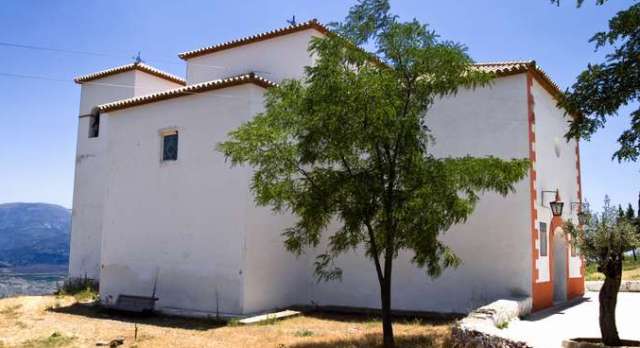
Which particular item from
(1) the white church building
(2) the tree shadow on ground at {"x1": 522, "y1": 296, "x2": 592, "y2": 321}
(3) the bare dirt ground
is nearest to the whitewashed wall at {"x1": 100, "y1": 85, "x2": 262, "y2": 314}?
(1) the white church building

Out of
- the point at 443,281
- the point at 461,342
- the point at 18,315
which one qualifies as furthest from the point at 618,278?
the point at 18,315

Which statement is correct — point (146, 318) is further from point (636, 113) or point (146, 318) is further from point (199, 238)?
point (636, 113)

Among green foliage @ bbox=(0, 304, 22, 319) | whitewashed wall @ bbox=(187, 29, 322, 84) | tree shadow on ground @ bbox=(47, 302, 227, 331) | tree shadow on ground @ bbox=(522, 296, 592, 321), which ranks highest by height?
whitewashed wall @ bbox=(187, 29, 322, 84)

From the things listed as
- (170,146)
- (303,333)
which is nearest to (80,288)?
(170,146)

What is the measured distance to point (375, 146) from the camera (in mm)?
8742

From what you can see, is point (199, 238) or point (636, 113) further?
point (199, 238)

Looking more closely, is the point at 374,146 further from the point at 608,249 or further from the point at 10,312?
the point at 10,312

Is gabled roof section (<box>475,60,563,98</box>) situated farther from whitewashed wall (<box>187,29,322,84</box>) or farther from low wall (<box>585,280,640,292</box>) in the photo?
low wall (<box>585,280,640,292</box>)

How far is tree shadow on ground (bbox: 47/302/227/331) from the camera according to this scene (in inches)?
488

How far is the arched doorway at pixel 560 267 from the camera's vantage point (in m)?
14.9

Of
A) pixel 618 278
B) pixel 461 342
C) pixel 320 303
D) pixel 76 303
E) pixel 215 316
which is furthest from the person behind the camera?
pixel 76 303

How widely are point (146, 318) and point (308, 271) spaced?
14.4 feet

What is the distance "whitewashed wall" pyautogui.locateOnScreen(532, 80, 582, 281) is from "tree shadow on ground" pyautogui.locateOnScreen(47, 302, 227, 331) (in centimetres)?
799

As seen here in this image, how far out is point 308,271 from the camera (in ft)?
48.8
